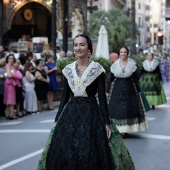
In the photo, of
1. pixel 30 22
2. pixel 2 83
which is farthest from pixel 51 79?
pixel 30 22

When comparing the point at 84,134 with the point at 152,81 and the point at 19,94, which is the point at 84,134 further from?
the point at 152,81

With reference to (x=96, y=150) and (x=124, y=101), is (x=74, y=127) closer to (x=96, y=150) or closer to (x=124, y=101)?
(x=96, y=150)

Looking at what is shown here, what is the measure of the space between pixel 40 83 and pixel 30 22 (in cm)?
2179

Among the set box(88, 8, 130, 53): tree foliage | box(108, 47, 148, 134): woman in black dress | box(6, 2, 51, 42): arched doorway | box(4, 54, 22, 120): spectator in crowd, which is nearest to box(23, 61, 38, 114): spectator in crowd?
box(4, 54, 22, 120): spectator in crowd

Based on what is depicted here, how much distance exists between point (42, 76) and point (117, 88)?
5.63 metres

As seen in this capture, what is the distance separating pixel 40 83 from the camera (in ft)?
53.8

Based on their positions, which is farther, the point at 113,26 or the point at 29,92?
the point at 113,26

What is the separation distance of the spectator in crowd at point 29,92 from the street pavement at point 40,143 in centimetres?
85

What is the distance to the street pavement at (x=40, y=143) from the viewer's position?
8266 mm

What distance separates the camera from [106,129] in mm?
5812

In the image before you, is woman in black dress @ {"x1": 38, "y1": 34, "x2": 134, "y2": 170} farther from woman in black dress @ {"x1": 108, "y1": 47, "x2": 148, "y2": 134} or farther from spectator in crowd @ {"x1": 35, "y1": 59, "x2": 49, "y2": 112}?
spectator in crowd @ {"x1": 35, "y1": 59, "x2": 49, "y2": 112}

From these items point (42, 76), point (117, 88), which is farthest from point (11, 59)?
point (117, 88)

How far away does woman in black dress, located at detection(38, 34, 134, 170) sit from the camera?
5668 mm

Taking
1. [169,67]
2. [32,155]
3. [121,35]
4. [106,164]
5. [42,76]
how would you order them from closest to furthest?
[106,164] → [32,155] → [42,76] → [169,67] → [121,35]
